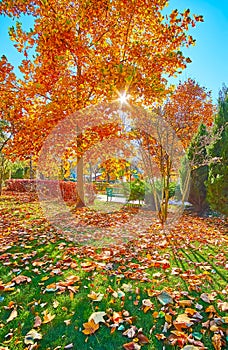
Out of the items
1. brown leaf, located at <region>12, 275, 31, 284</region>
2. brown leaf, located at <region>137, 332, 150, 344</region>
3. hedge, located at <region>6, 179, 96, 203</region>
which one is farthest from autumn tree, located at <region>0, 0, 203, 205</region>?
hedge, located at <region>6, 179, 96, 203</region>

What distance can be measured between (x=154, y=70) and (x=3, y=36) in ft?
14.3

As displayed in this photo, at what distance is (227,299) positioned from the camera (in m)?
2.21

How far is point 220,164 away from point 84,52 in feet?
15.2

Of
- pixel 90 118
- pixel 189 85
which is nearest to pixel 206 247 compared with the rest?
pixel 90 118

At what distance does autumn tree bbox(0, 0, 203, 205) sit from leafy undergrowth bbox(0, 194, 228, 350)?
345 centimetres

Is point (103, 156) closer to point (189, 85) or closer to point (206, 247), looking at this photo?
point (206, 247)

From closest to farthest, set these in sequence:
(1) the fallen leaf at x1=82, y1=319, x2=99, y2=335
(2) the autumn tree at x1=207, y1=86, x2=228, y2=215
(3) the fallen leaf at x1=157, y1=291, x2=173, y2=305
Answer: (1) the fallen leaf at x1=82, y1=319, x2=99, y2=335
(3) the fallen leaf at x1=157, y1=291, x2=173, y2=305
(2) the autumn tree at x1=207, y1=86, x2=228, y2=215

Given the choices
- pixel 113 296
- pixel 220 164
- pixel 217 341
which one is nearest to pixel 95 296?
pixel 113 296

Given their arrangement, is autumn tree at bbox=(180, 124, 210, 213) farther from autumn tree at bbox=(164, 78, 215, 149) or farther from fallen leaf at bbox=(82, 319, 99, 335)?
fallen leaf at bbox=(82, 319, 99, 335)

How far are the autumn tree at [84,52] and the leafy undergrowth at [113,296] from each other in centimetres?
345

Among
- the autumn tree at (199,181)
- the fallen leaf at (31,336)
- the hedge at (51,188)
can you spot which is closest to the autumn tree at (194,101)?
→ the autumn tree at (199,181)

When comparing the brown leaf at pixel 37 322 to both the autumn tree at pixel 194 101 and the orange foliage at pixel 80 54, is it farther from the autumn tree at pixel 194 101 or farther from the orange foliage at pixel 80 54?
the autumn tree at pixel 194 101

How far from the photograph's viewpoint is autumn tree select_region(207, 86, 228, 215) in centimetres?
601

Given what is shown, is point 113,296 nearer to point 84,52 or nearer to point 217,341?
point 217,341
